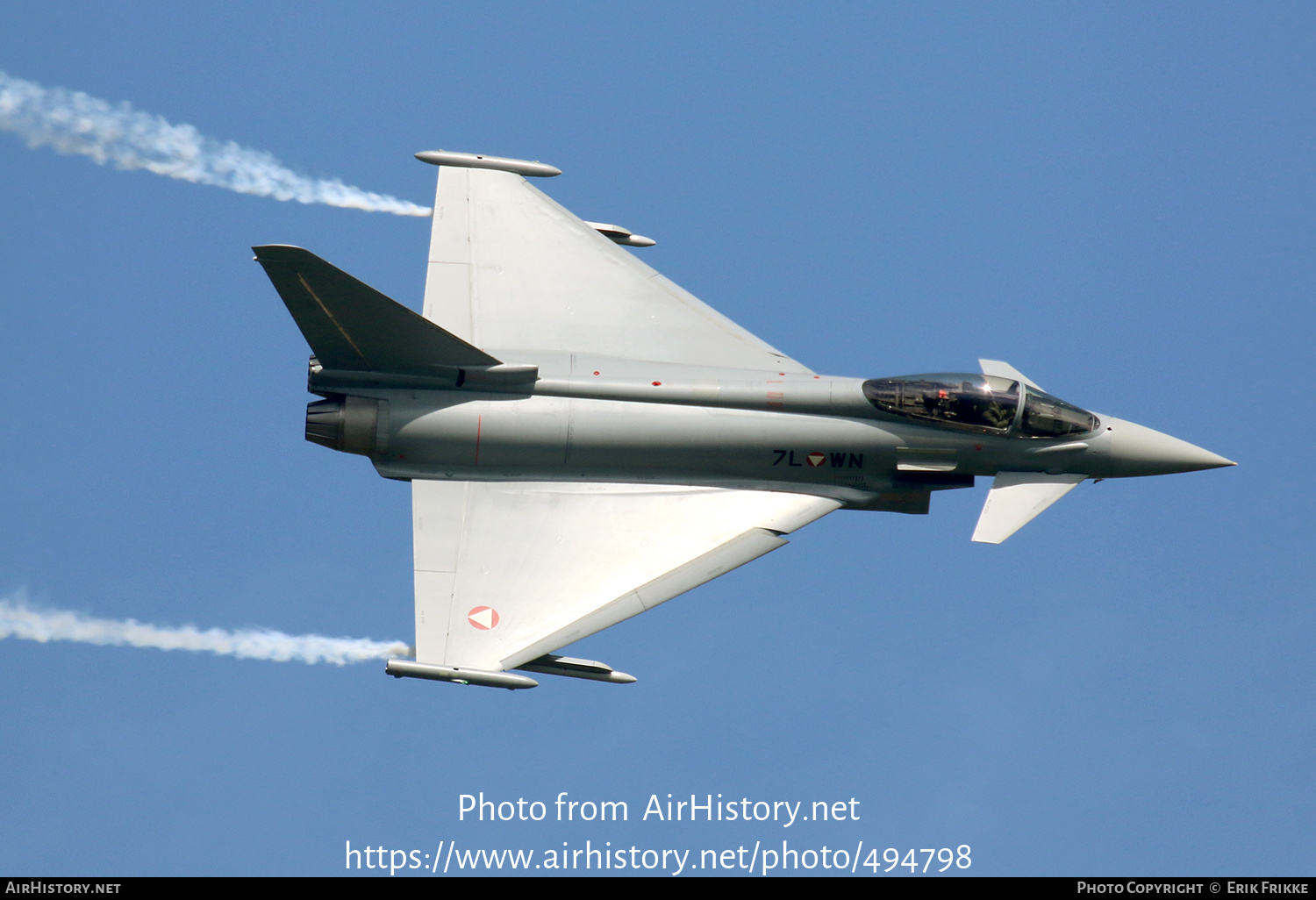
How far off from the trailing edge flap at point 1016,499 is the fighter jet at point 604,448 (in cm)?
3

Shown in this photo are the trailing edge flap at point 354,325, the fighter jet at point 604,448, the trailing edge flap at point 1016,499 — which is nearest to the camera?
the trailing edge flap at point 354,325

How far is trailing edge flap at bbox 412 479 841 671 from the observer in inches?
884

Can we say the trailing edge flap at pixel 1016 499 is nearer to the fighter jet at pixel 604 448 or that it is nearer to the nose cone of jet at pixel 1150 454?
the fighter jet at pixel 604 448

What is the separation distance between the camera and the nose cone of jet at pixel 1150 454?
24516 millimetres

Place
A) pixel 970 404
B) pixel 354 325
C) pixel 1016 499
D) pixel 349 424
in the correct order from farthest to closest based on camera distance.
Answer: pixel 1016 499, pixel 970 404, pixel 349 424, pixel 354 325

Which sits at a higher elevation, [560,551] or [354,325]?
[354,325]

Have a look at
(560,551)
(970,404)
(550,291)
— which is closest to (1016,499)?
(970,404)

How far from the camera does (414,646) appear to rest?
22.2m

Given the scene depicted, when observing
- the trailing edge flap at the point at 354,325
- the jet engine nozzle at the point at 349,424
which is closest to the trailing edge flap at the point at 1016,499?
the trailing edge flap at the point at 354,325

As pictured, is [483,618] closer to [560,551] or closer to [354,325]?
[560,551]

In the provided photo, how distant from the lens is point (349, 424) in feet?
75.7

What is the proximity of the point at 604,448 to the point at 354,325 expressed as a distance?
4.18m

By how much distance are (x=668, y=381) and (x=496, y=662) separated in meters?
5.05

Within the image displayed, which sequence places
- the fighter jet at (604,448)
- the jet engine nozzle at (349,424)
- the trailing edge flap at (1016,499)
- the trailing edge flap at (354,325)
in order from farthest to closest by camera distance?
the trailing edge flap at (1016,499) → the jet engine nozzle at (349,424) → the fighter jet at (604,448) → the trailing edge flap at (354,325)
